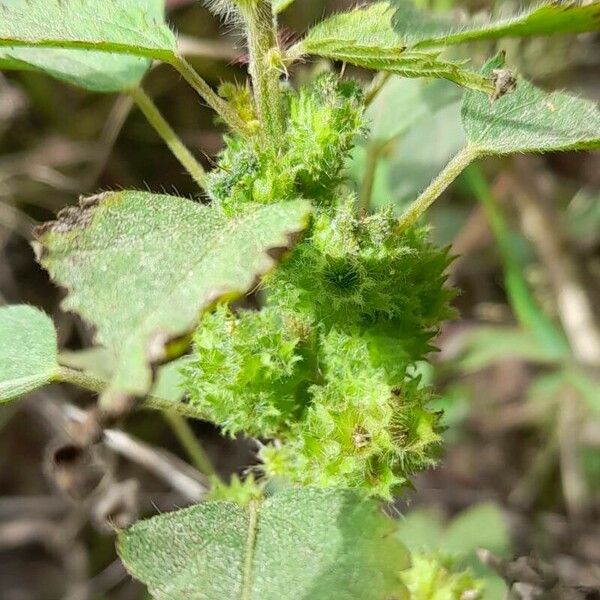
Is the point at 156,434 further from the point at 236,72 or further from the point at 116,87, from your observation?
the point at 116,87

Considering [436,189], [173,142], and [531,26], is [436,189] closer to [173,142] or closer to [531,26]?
[531,26]

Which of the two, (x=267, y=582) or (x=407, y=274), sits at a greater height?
(x=407, y=274)

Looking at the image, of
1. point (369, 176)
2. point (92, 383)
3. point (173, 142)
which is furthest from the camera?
point (369, 176)

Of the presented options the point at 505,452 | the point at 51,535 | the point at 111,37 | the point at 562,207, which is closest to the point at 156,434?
the point at 51,535

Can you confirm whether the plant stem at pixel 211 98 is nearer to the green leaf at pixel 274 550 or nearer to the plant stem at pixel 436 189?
the plant stem at pixel 436 189

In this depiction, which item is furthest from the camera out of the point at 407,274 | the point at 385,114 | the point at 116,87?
the point at 385,114

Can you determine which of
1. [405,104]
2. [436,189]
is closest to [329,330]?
[436,189]

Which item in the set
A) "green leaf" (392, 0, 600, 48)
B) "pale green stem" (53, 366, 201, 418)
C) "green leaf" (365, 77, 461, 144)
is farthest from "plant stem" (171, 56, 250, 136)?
"green leaf" (365, 77, 461, 144)
